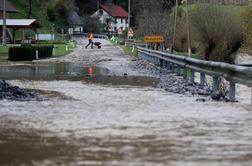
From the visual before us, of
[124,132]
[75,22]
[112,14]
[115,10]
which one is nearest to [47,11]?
[75,22]

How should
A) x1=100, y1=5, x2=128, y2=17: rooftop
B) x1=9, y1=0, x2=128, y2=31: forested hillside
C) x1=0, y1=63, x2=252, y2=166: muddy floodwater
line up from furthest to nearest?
x1=100, y1=5, x2=128, y2=17: rooftop → x1=9, y1=0, x2=128, y2=31: forested hillside → x1=0, y1=63, x2=252, y2=166: muddy floodwater

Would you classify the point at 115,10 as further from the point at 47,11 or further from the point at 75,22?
the point at 47,11

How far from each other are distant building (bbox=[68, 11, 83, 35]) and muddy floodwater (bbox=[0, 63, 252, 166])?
127 m

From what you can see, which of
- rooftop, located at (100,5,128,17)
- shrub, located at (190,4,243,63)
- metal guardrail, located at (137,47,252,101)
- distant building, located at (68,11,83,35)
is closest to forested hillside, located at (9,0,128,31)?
distant building, located at (68,11,83,35)

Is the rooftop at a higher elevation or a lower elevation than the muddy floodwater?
higher

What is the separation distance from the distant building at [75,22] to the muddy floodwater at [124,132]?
126870 mm

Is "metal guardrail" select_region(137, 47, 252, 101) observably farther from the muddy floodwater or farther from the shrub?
the shrub

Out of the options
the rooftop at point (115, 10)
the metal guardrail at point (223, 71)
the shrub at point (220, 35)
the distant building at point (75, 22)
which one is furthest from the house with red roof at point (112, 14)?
the metal guardrail at point (223, 71)

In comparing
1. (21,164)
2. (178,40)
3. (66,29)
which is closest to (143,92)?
(21,164)

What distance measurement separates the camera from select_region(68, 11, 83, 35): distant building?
464ft

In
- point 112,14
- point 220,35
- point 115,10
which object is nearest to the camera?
point 220,35

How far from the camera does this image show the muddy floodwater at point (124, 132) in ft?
24.5

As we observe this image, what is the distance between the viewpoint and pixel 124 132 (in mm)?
9258

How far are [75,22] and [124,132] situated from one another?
5518 inches
